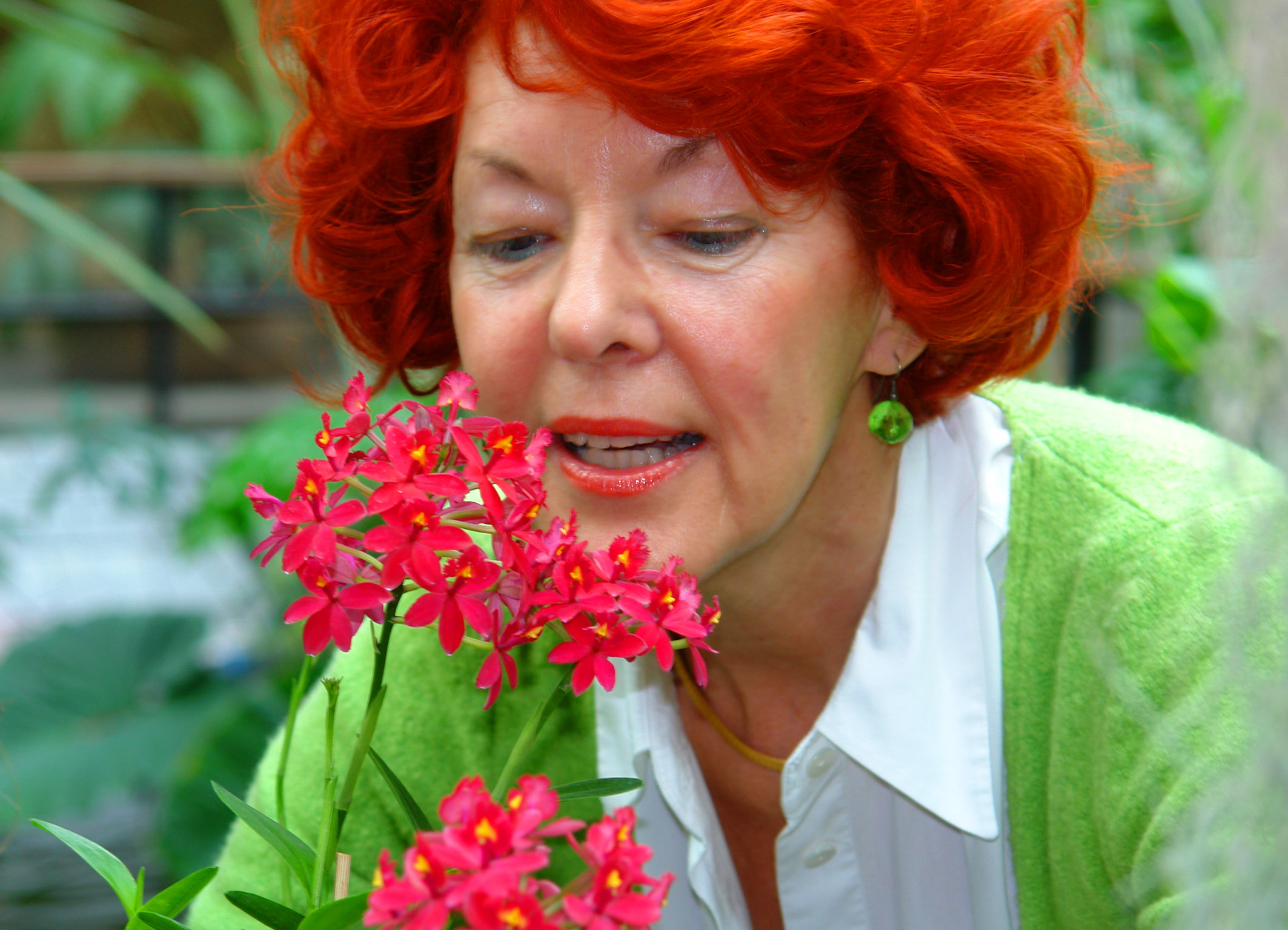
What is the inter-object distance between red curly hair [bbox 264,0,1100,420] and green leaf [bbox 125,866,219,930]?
53cm

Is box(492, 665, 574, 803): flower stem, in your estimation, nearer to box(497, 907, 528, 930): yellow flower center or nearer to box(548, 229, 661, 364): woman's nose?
box(497, 907, 528, 930): yellow flower center

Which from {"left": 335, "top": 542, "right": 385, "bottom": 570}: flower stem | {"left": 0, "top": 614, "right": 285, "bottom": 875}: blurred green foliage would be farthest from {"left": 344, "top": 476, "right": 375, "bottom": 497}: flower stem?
{"left": 0, "top": 614, "right": 285, "bottom": 875}: blurred green foliage

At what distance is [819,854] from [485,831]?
675 mm

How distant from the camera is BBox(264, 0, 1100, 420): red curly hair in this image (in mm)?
811

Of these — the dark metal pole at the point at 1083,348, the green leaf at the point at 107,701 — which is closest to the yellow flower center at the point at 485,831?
the green leaf at the point at 107,701

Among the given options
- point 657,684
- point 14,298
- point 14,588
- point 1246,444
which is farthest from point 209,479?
point 14,298

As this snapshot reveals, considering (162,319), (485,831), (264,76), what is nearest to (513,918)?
(485,831)

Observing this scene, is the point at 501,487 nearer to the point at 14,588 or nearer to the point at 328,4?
the point at 328,4

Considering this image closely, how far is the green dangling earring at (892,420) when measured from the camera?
3.45ft

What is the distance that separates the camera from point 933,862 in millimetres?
1035

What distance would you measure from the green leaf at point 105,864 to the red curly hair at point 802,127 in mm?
541

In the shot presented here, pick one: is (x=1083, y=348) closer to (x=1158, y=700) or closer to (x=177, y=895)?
(x=1158, y=700)

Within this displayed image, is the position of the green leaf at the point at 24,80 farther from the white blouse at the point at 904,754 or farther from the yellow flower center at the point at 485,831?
the yellow flower center at the point at 485,831

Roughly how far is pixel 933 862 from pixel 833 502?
0.32 metres
